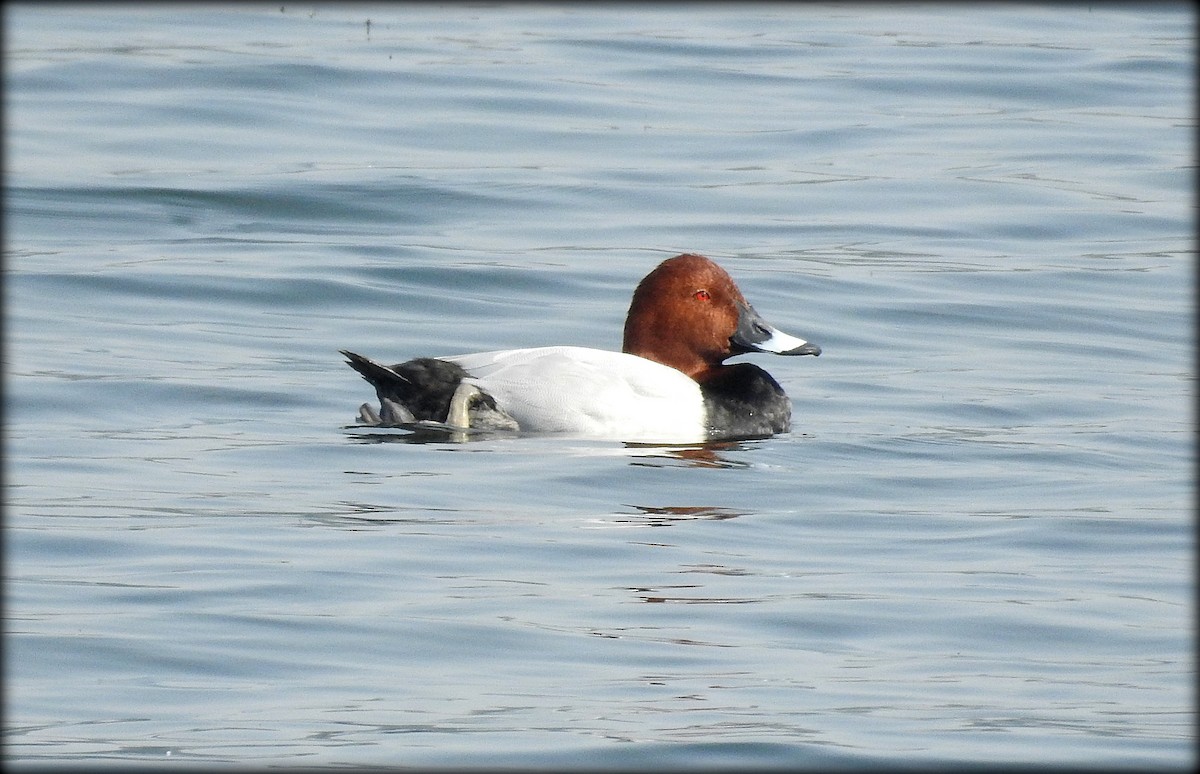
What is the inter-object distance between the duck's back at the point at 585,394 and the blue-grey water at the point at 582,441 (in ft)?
0.49

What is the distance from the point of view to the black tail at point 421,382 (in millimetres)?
7402

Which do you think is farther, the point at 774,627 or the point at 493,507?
the point at 493,507

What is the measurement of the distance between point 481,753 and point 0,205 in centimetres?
848

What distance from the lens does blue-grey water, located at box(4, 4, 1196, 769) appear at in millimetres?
4469

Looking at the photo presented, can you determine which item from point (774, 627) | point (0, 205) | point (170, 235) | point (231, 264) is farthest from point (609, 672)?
point (0, 205)

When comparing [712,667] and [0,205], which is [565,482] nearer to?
[712,667]

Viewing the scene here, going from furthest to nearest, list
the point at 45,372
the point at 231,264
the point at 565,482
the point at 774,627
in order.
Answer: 1. the point at 231,264
2. the point at 45,372
3. the point at 565,482
4. the point at 774,627

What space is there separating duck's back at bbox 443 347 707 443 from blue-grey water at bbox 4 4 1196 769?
0.15 metres

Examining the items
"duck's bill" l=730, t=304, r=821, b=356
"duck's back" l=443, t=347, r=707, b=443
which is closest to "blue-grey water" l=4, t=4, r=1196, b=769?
"duck's back" l=443, t=347, r=707, b=443

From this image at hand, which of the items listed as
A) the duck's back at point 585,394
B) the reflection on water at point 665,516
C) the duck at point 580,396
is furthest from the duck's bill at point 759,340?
the reflection on water at point 665,516

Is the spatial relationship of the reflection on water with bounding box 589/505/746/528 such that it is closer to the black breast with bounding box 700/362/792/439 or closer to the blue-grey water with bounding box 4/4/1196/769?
the blue-grey water with bounding box 4/4/1196/769

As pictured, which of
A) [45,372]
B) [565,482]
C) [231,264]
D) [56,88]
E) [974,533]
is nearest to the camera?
[974,533]

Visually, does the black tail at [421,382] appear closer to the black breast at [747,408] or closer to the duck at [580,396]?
the duck at [580,396]

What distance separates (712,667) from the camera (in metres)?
4.73
